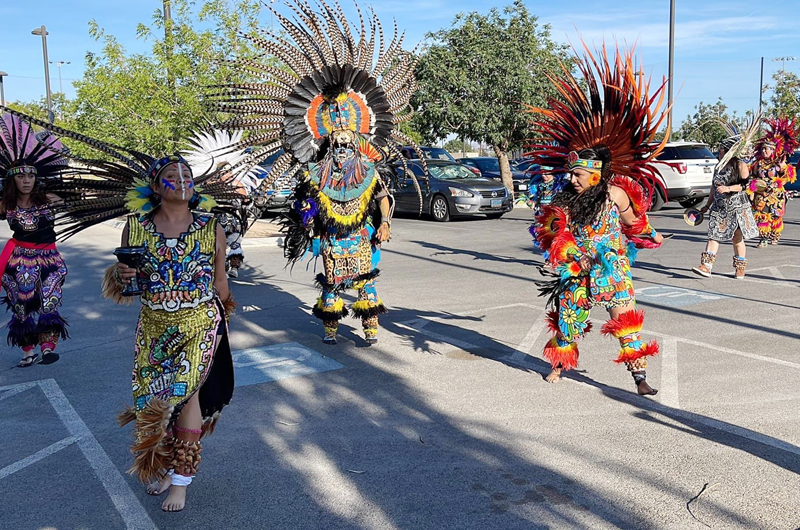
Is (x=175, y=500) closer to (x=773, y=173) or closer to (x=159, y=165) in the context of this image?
(x=159, y=165)

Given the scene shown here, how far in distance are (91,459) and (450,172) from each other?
17.1 meters

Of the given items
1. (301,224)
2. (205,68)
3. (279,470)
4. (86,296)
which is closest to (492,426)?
(279,470)

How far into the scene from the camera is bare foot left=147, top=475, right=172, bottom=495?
3994mm

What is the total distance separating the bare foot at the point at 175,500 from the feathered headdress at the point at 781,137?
1175 centimetres

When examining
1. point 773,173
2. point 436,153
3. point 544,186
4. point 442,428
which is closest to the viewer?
point 442,428

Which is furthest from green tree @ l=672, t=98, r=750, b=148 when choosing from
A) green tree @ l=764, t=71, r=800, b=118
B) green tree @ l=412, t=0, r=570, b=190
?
green tree @ l=412, t=0, r=570, b=190

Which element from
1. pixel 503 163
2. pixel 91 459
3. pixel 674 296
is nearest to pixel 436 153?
pixel 503 163

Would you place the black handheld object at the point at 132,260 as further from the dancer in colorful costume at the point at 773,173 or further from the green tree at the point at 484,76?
the green tree at the point at 484,76

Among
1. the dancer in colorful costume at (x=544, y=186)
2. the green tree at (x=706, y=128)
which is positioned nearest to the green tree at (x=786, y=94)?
the green tree at (x=706, y=128)

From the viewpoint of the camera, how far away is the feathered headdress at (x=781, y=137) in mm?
12845

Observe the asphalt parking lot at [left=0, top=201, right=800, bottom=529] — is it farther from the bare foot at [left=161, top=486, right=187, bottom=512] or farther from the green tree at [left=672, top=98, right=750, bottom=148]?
the green tree at [left=672, top=98, right=750, bottom=148]

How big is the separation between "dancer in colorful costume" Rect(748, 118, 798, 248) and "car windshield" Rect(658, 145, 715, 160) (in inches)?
256

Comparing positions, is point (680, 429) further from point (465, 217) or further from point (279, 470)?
point (465, 217)

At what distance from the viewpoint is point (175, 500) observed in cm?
380
